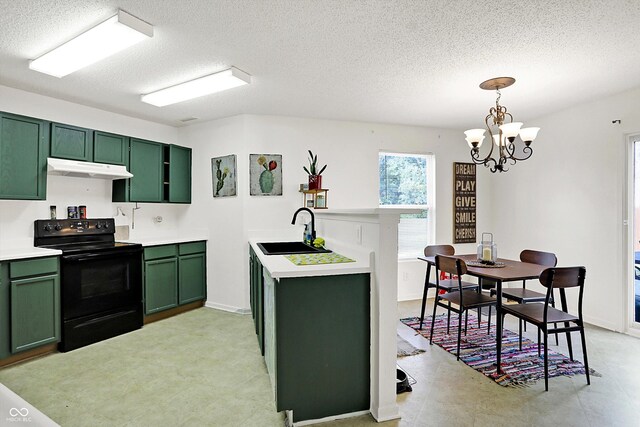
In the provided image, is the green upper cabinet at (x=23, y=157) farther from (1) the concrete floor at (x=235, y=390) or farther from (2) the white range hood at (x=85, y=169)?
(1) the concrete floor at (x=235, y=390)

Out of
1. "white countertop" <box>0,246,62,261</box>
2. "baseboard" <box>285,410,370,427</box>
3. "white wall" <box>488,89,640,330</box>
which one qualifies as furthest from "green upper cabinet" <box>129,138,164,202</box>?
"white wall" <box>488,89,640,330</box>

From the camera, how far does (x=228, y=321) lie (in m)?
3.97

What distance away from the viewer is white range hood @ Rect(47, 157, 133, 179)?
10.8 feet

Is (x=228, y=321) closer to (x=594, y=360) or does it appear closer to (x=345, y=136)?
(x=345, y=136)

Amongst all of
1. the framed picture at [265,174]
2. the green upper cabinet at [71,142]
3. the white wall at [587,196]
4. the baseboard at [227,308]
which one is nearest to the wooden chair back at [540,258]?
the white wall at [587,196]

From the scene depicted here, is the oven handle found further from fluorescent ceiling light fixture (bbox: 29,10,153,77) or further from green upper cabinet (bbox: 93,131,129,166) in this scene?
fluorescent ceiling light fixture (bbox: 29,10,153,77)

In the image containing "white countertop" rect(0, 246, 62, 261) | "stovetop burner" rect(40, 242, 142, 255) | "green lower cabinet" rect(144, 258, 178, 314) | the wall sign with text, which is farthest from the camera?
the wall sign with text

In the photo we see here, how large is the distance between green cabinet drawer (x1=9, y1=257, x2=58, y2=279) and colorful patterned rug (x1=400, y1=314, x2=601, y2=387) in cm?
360

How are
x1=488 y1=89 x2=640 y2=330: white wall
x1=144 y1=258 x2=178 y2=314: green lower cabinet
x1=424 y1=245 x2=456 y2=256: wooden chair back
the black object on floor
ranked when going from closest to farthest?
the black object on floor, x1=488 y1=89 x2=640 y2=330: white wall, x1=144 y1=258 x2=178 y2=314: green lower cabinet, x1=424 y1=245 x2=456 y2=256: wooden chair back

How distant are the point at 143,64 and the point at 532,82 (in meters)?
3.55

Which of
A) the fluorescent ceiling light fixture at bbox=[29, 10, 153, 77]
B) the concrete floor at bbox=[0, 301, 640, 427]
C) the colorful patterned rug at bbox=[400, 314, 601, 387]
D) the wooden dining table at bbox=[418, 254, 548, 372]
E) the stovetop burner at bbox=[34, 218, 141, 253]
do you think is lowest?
the concrete floor at bbox=[0, 301, 640, 427]

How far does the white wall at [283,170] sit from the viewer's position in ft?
14.2

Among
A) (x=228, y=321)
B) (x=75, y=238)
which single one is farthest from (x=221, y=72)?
(x=228, y=321)

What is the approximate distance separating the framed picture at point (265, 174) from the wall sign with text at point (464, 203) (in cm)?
276
